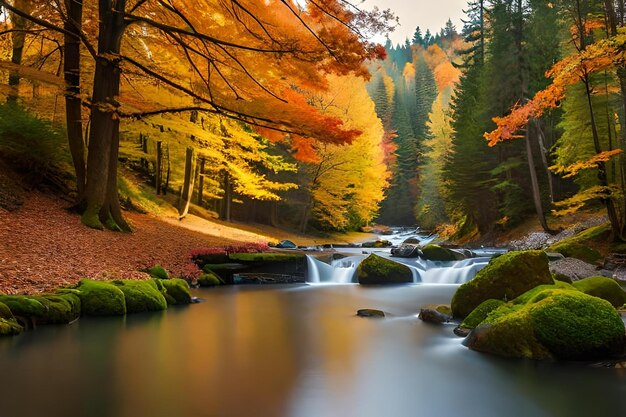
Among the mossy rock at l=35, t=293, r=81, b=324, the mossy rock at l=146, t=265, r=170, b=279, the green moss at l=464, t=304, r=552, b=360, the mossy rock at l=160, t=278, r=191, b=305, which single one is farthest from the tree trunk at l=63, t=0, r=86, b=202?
the green moss at l=464, t=304, r=552, b=360

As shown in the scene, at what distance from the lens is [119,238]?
1202 cm

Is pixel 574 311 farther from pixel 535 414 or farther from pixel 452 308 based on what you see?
pixel 452 308

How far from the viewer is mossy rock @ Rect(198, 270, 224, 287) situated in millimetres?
12641

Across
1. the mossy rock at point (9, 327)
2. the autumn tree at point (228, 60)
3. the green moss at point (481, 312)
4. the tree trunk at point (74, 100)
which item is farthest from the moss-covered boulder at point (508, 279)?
the tree trunk at point (74, 100)

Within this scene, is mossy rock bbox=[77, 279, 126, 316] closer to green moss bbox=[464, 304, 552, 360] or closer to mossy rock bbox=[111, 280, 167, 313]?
mossy rock bbox=[111, 280, 167, 313]

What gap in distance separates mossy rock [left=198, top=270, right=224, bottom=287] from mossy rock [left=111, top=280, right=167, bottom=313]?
134 inches

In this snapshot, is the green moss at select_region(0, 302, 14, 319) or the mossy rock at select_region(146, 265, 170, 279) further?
the mossy rock at select_region(146, 265, 170, 279)

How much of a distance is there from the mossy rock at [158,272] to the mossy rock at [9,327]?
424 centimetres

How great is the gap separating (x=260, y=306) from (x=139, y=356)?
4.31m

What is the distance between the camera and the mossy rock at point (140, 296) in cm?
846

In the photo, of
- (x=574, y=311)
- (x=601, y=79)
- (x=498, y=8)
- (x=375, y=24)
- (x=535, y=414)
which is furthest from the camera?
(x=498, y=8)

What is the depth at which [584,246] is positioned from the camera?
15.5 m

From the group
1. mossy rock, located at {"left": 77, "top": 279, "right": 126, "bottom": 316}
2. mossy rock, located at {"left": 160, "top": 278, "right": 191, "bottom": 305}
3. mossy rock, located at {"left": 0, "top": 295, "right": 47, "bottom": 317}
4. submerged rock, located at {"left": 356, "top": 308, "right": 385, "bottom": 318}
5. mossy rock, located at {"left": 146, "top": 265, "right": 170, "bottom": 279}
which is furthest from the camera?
mossy rock, located at {"left": 146, "top": 265, "right": 170, "bottom": 279}

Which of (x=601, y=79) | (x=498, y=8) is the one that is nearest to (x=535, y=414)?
(x=601, y=79)
